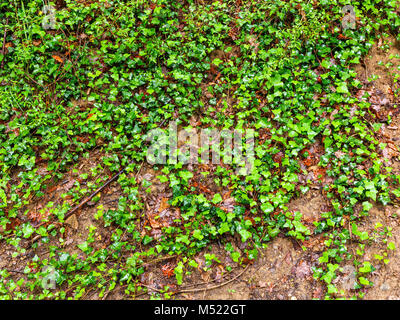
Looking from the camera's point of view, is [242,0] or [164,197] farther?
[242,0]

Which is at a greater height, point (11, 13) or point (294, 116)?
point (11, 13)

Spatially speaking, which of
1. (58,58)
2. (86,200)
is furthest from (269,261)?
(58,58)

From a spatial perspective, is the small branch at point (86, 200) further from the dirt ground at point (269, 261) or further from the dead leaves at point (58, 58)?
the dead leaves at point (58, 58)

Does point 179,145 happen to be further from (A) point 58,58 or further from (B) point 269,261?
(A) point 58,58

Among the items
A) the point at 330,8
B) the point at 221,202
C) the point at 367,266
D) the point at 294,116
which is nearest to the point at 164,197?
the point at 221,202

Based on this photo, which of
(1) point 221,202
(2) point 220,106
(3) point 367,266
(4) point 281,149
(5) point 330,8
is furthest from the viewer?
(5) point 330,8

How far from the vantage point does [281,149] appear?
381cm

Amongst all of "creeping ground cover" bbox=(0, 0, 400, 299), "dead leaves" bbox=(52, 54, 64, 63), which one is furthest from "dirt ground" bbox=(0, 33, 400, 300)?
"dead leaves" bbox=(52, 54, 64, 63)

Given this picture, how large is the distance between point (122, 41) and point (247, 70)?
6.70ft

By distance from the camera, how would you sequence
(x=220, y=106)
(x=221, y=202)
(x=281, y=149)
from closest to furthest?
(x=221, y=202), (x=281, y=149), (x=220, y=106)

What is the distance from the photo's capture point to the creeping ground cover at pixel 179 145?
3.27 m

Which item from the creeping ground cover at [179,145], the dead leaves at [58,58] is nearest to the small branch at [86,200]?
the creeping ground cover at [179,145]

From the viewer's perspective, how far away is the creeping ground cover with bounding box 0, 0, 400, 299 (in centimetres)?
327

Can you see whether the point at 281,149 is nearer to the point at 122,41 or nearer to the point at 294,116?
the point at 294,116
